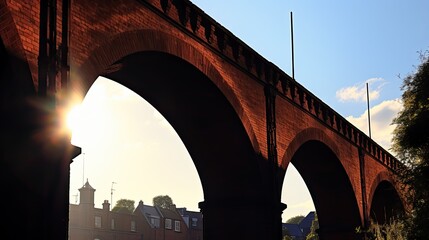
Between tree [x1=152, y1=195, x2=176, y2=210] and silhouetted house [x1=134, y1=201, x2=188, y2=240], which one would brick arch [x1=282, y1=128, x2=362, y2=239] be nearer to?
silhouetted house [x1=134, y1=201, x2=188, y2=240]

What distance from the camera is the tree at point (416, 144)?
53.7ft

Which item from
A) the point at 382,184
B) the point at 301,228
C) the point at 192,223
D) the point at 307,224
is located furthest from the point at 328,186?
the point at 301,228

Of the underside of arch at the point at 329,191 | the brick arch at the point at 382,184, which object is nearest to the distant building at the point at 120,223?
the brick arch at the point at 382,184

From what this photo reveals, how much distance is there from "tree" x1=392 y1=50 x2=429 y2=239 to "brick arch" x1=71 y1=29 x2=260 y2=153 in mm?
4403

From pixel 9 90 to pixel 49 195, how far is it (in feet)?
4.95

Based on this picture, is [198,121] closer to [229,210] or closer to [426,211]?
[229,210]

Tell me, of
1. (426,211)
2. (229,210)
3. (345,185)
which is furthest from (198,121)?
(345,185)

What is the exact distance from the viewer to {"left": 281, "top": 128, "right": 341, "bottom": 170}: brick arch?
17.3 m

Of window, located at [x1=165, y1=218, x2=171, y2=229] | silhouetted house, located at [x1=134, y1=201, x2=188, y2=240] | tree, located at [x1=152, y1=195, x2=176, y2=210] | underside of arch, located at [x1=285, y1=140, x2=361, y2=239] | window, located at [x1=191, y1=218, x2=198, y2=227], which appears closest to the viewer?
underside of arch, located at [x1=285, y1=140, x2=361, y2=239]

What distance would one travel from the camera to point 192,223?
62.3 m

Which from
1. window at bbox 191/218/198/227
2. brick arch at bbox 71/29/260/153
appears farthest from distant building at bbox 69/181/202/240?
brick arch at bbox 71/29/260/153

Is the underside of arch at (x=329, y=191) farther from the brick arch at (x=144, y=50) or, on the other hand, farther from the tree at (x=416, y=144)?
the brick arch at (x=144, y=50)

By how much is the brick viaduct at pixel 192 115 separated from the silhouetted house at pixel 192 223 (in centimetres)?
3756

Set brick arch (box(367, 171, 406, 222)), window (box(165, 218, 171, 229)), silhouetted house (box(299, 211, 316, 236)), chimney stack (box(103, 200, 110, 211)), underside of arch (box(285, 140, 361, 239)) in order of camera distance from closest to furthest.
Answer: underside of arch (box(285, 140, 361, 239)), brick arch (box(367, 171, 406, 222)), chimney stack (box(103, 200, 110, 211)), window (box(165, 218, 171, 229)), silhouetted house (box(299, 211, 316, 236))
